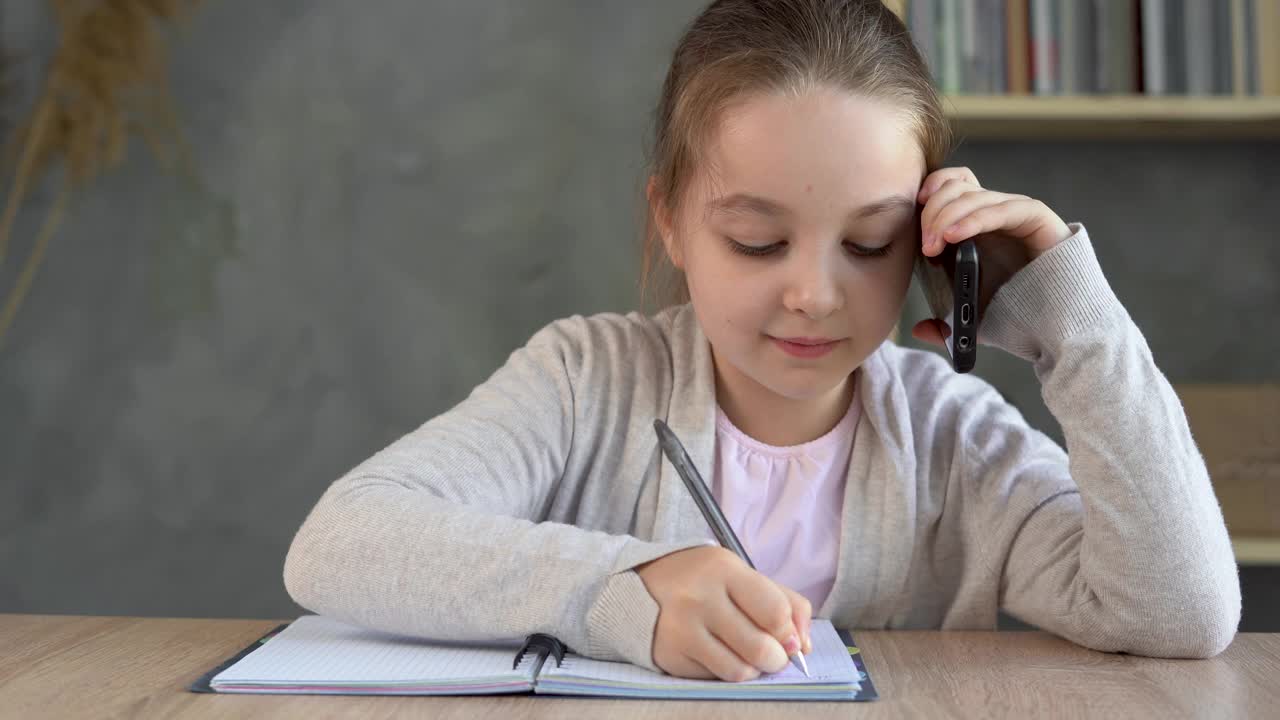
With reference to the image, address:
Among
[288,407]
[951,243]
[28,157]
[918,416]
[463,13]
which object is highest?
[463,13]

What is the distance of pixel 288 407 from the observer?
220 cm

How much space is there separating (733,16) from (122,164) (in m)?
1.41

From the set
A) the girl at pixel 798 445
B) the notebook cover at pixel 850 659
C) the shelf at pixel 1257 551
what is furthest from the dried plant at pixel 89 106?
the shelf at pixel 1257 551

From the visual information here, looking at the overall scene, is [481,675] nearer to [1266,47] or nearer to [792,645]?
[792,645]

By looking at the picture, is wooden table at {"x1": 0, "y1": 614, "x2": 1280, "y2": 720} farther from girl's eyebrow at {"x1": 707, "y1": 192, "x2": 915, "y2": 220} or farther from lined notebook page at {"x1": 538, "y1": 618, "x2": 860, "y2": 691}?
girl's eyebrow at {"x1": 707, "y1": 192, "x2": 915, "y2": 220}

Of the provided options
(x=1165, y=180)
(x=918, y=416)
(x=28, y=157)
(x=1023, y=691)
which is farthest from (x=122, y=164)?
(x=1023, y=691)

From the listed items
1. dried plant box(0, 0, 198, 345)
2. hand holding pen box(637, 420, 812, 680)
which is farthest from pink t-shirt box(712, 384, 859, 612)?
dried plant box(0, 0, 198, 345)

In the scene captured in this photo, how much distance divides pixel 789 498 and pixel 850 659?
37 centimetres

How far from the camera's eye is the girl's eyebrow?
99 cm

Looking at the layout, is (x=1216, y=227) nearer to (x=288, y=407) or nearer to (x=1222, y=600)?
(x=1222, y=600)

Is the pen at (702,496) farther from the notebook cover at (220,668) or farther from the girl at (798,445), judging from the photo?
the notebook cover at (220,668)

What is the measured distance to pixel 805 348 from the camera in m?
1.04

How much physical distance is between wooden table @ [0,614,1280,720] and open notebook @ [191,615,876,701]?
0.04 feet

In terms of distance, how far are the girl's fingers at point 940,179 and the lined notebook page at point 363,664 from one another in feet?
1.64
